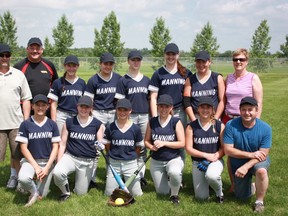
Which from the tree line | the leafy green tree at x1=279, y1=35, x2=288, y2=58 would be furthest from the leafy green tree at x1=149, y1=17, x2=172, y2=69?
the leafy green tree at x1=279, y1=35, x2=288, y2=58

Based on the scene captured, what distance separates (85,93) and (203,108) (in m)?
2.08

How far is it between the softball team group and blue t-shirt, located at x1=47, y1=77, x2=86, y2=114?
17mm

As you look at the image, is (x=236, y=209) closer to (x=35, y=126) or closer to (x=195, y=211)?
(x=195, y=211)

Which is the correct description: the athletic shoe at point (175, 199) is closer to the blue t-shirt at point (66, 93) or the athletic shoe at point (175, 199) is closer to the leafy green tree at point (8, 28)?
the blue t-shirt at point (66, 93)

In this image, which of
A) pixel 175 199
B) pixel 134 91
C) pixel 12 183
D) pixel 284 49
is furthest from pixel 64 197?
pixel 284 49

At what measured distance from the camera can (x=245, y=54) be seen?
5.28 m

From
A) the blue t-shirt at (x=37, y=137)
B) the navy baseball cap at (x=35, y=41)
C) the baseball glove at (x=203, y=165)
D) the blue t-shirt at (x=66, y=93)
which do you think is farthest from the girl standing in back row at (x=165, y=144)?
the navy baseball cap at (x=35, y=41)

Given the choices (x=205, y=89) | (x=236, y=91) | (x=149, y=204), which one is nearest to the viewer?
(x=149, y=204)

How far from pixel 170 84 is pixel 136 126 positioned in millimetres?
938

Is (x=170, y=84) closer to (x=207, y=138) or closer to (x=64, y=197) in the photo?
(x=207, y=138)

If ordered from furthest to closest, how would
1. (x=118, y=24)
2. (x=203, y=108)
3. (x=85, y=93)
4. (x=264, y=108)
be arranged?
(x=118, y=24)
(x=264, y=108)
(x=85, y=93)
(x=203, y=108)

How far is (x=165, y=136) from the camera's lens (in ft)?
17.6

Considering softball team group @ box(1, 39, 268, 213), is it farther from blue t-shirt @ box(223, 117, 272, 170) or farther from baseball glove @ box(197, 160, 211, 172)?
blue t-shirt @ box(223, 117, 272, 170)

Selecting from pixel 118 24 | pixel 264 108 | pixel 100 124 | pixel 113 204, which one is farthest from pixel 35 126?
pixel 118 24
